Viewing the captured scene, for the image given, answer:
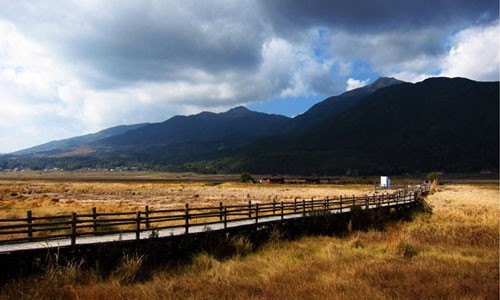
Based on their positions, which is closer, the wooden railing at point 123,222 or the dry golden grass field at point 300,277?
the dry golden grass field at point 300,277

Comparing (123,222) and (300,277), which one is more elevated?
(123,222)

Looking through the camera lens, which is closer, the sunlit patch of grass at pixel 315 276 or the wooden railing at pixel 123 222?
the sunlit patch of grass at pixel 315 276

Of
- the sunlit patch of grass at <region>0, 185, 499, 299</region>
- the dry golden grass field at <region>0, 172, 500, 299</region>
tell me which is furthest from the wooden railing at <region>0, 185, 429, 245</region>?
the sunlit patch of grass at <region>0, 185, 499, 299</region>

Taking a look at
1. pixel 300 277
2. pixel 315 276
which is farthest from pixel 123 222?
pixel 315 276

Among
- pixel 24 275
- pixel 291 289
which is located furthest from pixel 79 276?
pixel 291 289

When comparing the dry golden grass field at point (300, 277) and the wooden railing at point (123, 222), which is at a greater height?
the wooden railing at point (123, 222)

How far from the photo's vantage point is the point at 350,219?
25.4m

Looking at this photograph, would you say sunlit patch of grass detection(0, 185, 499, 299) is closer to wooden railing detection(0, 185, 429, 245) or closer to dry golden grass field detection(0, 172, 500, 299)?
dry golden grass field detection(0, 172, 500, 299)

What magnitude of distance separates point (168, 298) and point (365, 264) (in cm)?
720

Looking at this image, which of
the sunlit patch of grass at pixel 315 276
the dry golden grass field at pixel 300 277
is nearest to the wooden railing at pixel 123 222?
the dry golden grass field at pixel 300 277

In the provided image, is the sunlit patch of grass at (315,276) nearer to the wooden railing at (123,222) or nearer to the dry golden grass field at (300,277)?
the dry golden grass field at (300,277)

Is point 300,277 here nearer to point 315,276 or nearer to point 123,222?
point 315,276

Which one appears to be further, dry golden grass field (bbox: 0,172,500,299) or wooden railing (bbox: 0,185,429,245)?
wooden railing (bbox: 0,185,429,245)

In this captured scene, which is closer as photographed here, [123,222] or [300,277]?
[300,277]
